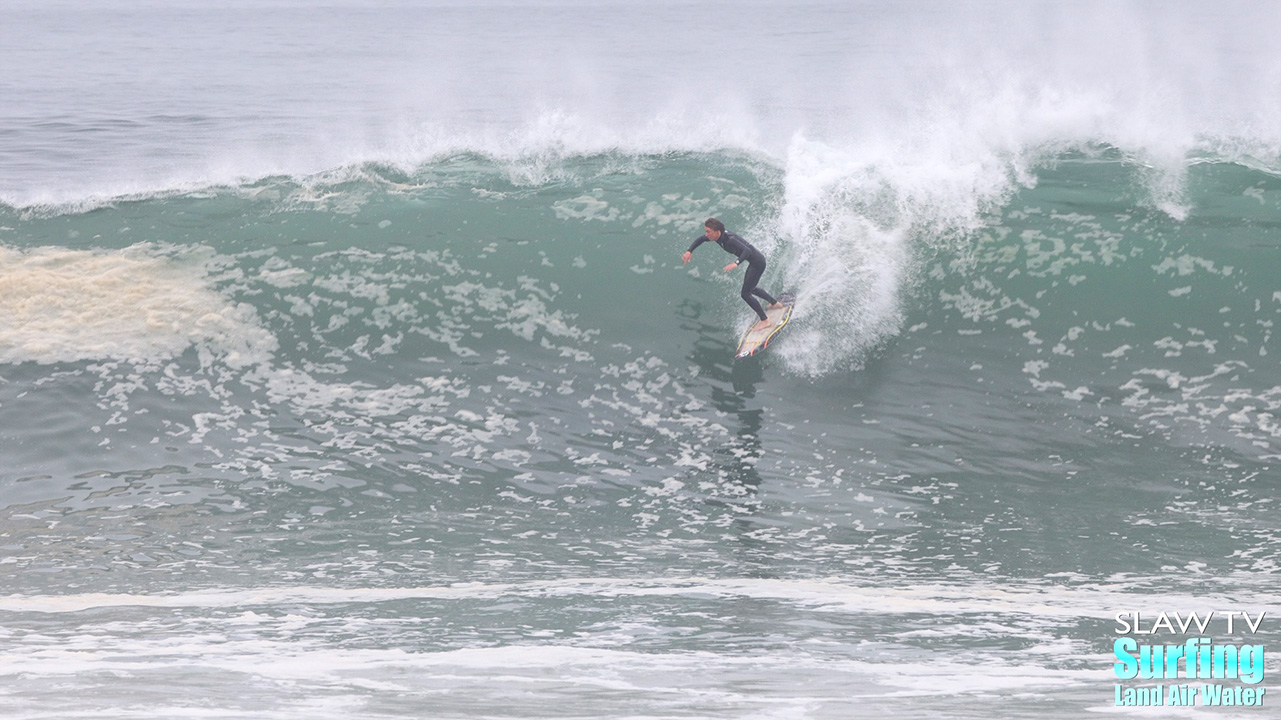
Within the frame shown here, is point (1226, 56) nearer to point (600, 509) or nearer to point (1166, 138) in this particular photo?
point (1166, 138)

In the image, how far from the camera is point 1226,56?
42312 mm

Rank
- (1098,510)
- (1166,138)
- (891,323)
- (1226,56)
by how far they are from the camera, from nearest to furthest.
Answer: (1098,510)
(891,323)
(1166,138)
(1226,56)

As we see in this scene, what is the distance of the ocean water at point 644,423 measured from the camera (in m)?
6.87

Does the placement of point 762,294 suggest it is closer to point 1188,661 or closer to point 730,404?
point 730,404

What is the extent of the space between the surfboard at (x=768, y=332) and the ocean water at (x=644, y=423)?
0.14m

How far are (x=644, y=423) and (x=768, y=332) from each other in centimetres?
177

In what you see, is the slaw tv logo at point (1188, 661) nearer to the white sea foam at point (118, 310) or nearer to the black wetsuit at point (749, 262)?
the black wetsuit at point (749, 262)

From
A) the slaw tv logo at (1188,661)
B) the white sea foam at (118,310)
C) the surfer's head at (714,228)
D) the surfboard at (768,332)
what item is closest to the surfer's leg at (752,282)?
the surfboard at (768,332)

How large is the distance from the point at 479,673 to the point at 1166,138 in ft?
41.7

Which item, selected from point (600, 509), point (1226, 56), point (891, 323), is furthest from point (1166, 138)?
point (1226, 56)

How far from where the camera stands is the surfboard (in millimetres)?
11461

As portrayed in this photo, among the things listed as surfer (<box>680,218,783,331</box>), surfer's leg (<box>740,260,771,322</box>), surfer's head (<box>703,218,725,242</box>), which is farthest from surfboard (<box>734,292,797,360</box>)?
surfer's head (<box>703,218,725,242</box>)

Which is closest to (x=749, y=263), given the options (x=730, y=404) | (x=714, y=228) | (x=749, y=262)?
(x=749, y=262)

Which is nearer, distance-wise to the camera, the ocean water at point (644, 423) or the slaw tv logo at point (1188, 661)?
the slaw tv logo at point (1188, 661)
